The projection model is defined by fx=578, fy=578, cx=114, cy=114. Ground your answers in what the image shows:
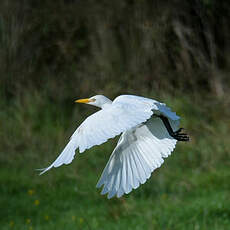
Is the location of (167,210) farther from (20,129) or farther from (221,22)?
(221,22)

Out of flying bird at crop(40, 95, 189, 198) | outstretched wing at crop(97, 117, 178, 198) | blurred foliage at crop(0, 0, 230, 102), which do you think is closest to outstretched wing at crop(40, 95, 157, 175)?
flying bird at crop(40, 95, 189, 198)

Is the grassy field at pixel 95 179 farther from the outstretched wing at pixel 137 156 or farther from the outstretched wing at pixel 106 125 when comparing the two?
the outstretched wing at pixel 106 125

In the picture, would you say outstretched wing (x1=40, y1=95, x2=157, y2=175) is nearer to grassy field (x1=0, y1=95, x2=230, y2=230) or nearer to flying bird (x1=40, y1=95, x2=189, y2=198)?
flying bird (x1=40, y1=95, x2=189, y2=198)

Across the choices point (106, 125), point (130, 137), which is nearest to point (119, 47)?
point (130, 137)

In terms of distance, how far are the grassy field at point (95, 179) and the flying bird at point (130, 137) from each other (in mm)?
1262

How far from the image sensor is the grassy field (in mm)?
5113

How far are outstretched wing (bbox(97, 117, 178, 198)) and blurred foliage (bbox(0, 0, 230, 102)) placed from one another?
4.57 metres

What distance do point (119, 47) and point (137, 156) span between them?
5621mm

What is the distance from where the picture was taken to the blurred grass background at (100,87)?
19.7 feet

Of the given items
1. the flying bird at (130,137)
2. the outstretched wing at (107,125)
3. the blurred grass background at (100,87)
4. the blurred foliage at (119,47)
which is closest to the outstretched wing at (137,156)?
the flying bird at (130,137)

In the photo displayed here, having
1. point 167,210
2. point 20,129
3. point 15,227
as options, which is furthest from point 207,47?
point 15,227

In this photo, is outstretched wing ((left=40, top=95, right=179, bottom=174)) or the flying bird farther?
the flying bird

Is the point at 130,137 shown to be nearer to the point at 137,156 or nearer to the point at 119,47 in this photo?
the point at 137,156

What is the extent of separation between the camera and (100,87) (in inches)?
344
